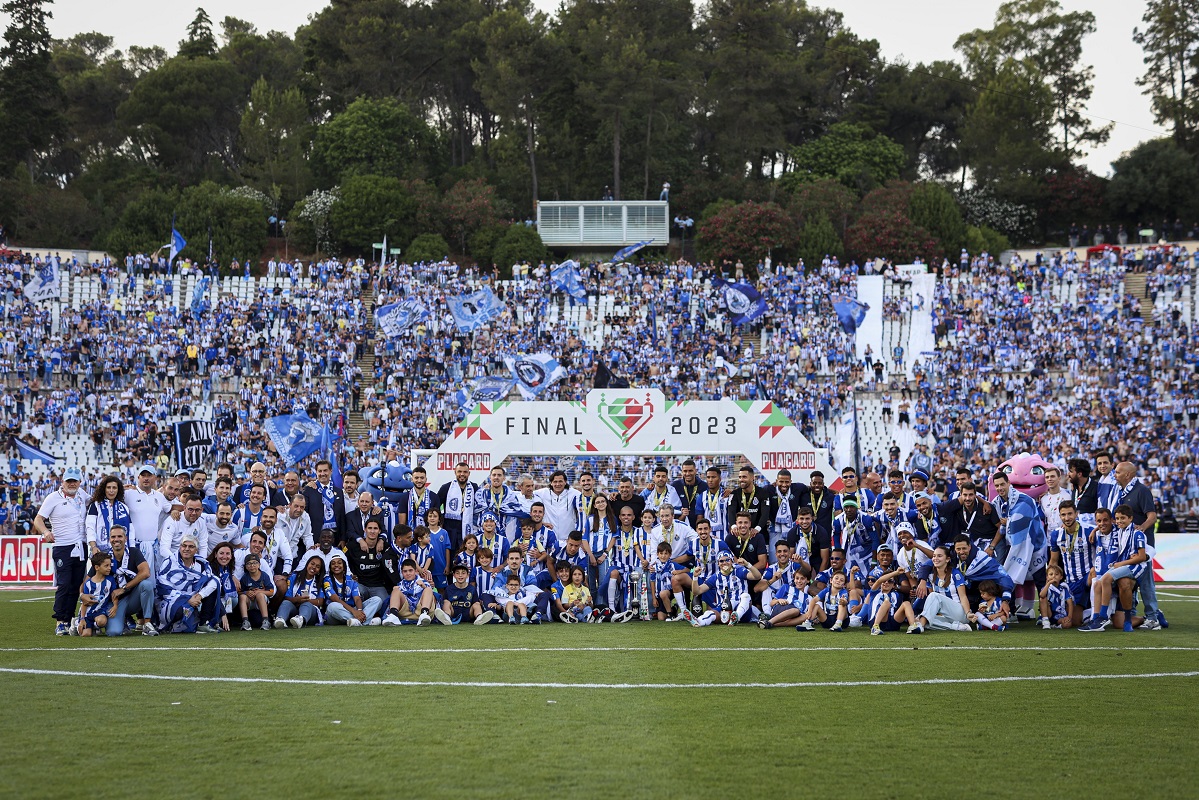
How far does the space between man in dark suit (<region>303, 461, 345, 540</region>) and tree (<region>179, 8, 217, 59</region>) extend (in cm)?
6156

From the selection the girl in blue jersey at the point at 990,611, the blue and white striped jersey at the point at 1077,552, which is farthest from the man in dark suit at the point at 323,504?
the blue and white striped jersey at the point at 1077,552

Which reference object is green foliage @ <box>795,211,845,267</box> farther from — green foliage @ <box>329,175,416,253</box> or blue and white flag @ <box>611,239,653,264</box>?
green foliage @ <box>329,175,416,253</box>

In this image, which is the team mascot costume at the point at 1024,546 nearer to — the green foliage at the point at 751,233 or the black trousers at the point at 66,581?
the black trousers at the point at 66,581

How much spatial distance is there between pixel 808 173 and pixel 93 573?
52.6 meters

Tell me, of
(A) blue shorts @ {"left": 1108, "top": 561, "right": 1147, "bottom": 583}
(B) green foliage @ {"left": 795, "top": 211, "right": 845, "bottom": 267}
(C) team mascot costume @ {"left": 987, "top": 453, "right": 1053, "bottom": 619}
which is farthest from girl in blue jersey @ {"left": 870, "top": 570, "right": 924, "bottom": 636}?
(B) green foliage @ {"left": 795, "top": 211, "right": 845, "bottom": 267}

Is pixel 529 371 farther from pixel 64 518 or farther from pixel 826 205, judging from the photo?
pixel 826 205

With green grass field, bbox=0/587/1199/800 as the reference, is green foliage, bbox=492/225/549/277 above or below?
above

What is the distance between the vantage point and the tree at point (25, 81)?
60375 mm

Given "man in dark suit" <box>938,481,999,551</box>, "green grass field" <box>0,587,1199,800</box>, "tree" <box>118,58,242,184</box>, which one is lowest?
"green grass field" <box>0,587,1199,800</box>

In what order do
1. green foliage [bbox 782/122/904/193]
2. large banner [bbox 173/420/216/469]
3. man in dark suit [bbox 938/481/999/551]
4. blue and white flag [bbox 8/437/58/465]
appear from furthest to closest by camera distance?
green foliage [bbox 782/122/904/193] → blue and white flag [bbox 8/437/58/465] → large banner [bbox 173/420/216/469] → man in dark suit [bbox 938/481/999/551]

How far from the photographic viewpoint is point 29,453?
1199 inches

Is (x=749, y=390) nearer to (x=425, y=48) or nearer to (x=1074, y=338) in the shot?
(x=1074, y=338)

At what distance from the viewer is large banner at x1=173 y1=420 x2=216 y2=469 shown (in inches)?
1126

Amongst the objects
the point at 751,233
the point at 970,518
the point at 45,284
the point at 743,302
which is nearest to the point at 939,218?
the point at 751,233
